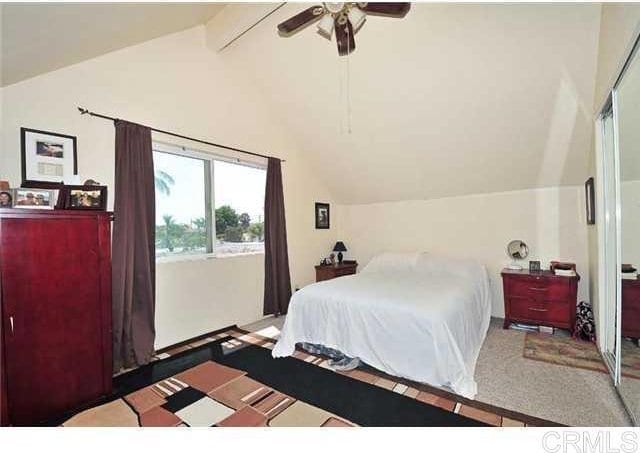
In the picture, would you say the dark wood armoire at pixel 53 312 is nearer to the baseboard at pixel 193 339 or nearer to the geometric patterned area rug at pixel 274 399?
the geometric patterned area rug at pixel 274 399

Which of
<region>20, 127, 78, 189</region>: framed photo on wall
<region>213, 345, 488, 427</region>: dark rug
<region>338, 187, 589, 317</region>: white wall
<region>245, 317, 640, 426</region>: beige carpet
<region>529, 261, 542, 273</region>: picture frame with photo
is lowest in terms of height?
<region>213, 345, 488, 427</region>: dark rug

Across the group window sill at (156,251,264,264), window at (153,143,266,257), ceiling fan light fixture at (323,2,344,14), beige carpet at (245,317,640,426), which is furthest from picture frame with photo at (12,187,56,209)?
beige carpet at (245,317,640,426)

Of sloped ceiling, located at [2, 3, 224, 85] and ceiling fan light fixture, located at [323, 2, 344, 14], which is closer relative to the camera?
sloped ceiling, located at [2, 3, 224, 85]

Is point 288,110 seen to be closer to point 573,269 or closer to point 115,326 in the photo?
point 115,326

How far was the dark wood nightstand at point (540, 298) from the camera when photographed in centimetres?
310

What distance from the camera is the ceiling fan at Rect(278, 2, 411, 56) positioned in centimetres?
171

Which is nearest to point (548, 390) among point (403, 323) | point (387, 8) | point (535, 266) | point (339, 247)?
point (403, 323)

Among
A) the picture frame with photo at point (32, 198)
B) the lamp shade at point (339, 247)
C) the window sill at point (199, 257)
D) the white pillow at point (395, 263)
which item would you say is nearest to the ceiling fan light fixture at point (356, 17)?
the picture frame with photo at point (32, 198)

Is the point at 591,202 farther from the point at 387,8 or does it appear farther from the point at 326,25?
the point at 326,25

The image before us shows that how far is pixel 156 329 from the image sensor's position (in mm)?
2934

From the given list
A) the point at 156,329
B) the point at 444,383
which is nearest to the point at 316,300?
the point at 444,383

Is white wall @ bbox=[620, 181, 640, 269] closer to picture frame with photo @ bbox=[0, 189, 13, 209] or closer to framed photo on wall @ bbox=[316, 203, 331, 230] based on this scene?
framed photo on wall @ bbox=[316, 203, 331, 230]

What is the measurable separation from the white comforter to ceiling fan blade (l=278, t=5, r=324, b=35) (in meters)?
2.03

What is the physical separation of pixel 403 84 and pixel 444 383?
8.53 ft
